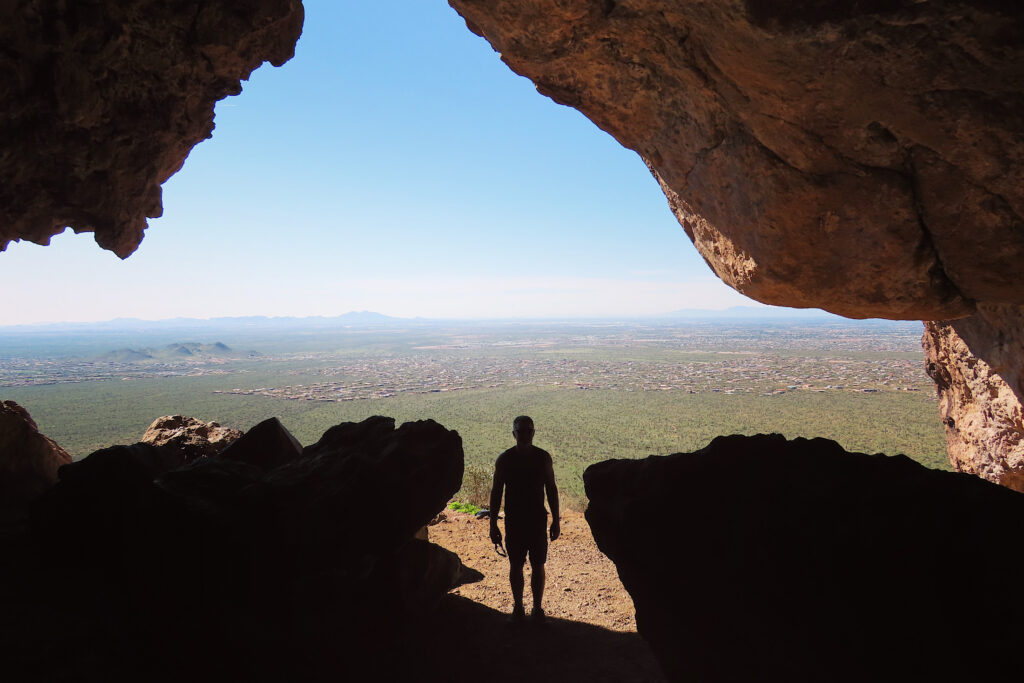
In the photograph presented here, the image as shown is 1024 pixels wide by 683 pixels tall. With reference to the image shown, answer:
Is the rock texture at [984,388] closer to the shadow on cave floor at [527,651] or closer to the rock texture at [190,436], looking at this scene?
the shadow on cave floor at [527,651]

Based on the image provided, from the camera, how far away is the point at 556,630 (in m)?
5.19

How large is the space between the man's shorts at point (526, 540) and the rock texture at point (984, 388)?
5568 mm

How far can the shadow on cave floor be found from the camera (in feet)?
14.4

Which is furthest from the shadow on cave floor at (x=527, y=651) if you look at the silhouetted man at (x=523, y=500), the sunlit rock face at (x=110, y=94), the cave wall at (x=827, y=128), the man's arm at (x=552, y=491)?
the sunlit rock face at (x=110, y=94)

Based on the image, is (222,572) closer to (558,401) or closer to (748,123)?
(748,123)

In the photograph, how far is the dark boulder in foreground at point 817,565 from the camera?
2834 millimetres

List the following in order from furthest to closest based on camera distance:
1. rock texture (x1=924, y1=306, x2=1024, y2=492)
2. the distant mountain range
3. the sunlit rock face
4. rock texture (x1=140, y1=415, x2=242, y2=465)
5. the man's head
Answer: the distant mountain range
rock texture (x1=140, y1=415, x2=242, y2=465)
rock texture (x1=924, y1=306, x2=1024, y2=492)
the man's head
the sunlit rock face

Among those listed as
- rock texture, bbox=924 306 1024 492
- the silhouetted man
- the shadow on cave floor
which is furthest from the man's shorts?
rock texture, bbox=924 306 1024 492

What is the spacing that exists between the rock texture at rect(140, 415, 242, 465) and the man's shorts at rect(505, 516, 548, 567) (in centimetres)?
492

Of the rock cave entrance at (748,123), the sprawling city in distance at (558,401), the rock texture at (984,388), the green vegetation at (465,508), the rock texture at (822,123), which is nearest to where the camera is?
the rock texture at (822,123)

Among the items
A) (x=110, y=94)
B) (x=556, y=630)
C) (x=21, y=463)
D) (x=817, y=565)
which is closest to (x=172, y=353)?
(x=21, y=463)

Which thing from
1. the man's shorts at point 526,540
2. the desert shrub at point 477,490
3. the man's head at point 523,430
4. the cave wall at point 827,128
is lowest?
the desert shrub at point 477,490

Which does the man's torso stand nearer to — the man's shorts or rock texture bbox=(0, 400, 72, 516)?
the man's shorts

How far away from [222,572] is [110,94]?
16.1ft
